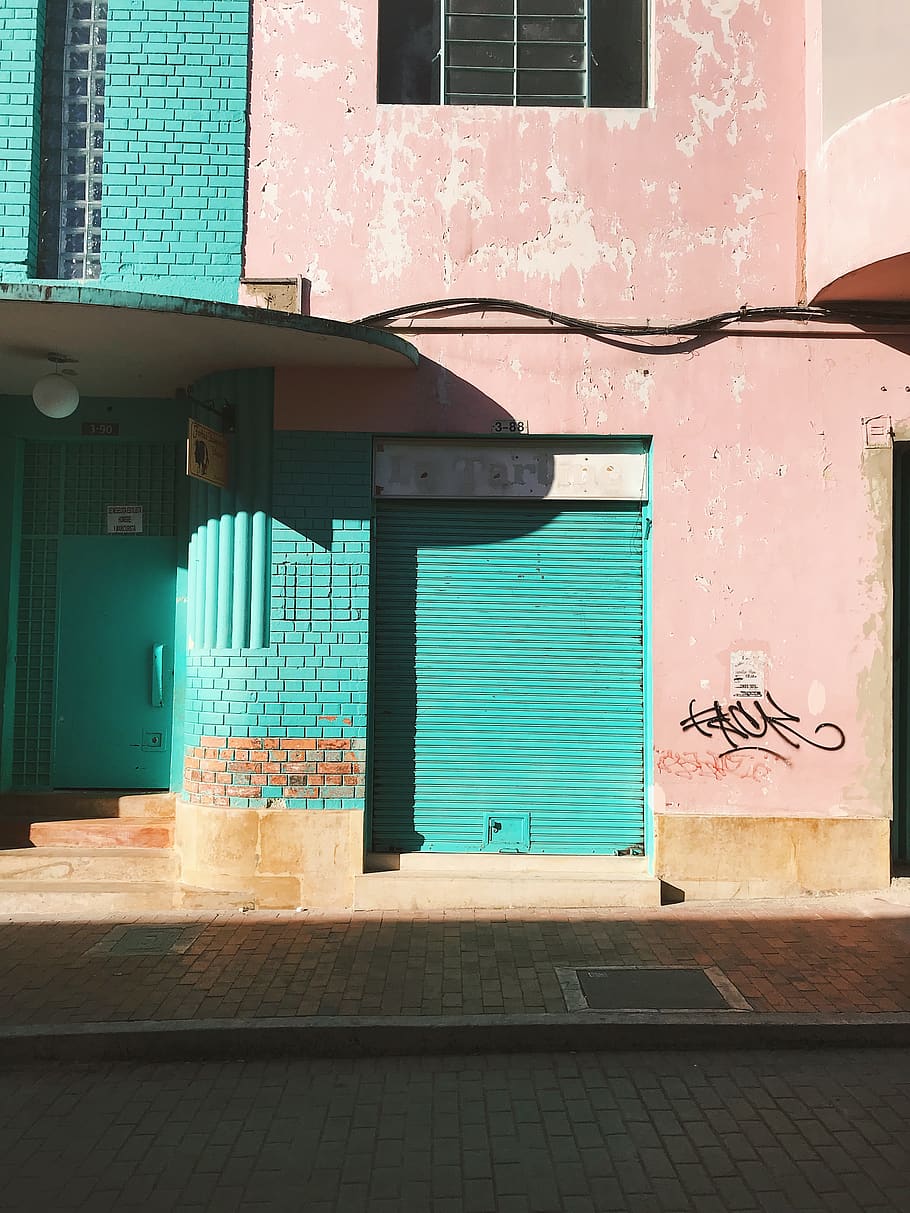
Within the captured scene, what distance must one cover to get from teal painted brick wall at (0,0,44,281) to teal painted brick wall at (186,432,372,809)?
2500 mm

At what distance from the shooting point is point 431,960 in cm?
557

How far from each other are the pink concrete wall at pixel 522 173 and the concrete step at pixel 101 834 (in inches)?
165

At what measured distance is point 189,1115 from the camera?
4.03 m

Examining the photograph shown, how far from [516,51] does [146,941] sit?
7.15 metres

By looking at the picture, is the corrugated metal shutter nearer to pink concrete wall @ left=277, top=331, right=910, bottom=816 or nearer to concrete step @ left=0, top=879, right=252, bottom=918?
pink concrete wall @ left=277, top=331, right=910, bottom=816

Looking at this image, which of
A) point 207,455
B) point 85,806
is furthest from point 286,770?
point 207,455

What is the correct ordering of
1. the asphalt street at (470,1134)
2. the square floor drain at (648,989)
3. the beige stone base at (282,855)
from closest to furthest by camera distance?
the asphalt street at (470,1134)
the square floor drain at (648,989)
the beige stone base at (282,855)

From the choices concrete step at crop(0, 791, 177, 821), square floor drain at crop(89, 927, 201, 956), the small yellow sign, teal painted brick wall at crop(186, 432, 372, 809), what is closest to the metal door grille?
concrete step at crop(0, 791, 177, 821)

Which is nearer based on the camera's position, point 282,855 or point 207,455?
point 207,455

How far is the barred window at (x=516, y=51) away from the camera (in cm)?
718

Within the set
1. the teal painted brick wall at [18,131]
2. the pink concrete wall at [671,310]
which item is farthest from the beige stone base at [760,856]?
the teal painted brick wall at [18,131]

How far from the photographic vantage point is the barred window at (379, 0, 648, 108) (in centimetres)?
718

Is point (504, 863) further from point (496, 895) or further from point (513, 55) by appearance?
point (513, 55)

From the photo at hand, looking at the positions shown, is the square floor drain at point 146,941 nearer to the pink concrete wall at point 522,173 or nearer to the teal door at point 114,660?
the teal door at point 114,660
